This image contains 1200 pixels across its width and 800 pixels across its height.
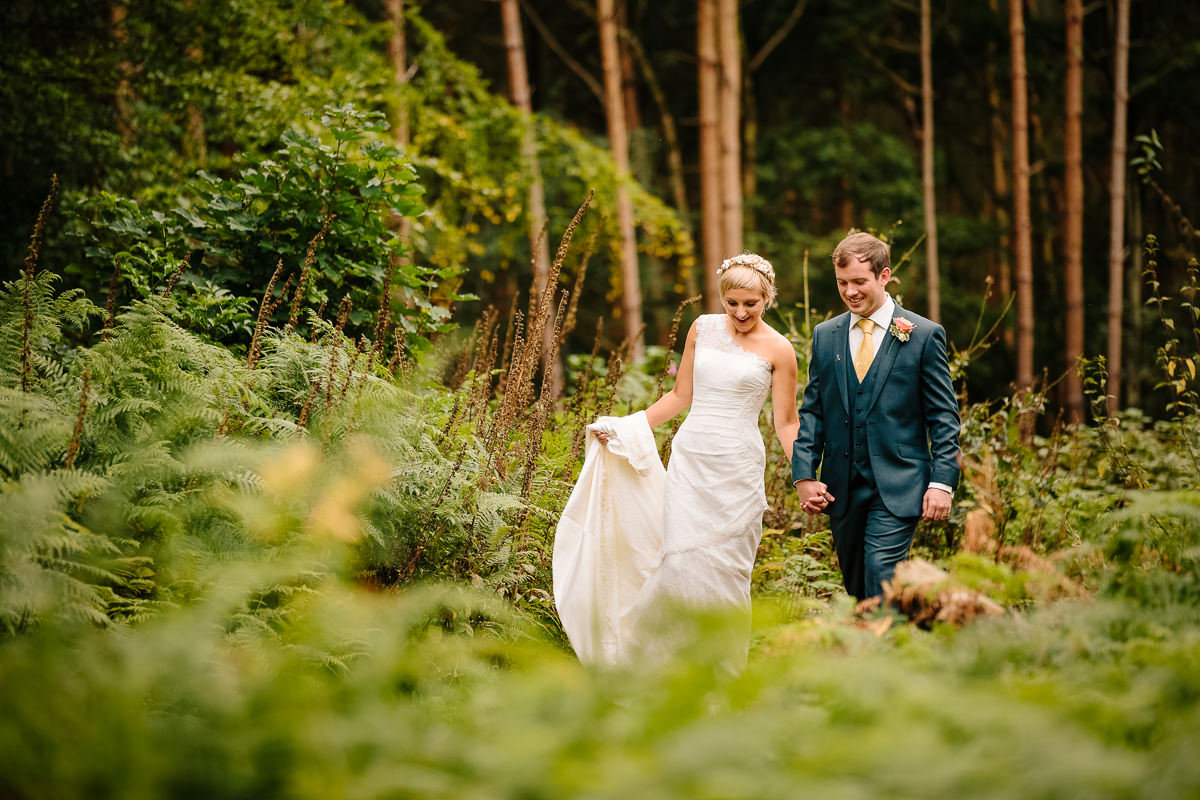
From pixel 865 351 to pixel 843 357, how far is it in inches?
4.1

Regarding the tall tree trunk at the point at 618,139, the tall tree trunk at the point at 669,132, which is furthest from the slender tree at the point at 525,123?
the tall tree trunk at the point at 669,132

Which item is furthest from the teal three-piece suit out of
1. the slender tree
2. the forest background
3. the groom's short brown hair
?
the slender tree

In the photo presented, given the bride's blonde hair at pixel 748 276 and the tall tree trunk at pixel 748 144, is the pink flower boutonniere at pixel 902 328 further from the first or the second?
the tall tree trunk at pixel 748 144

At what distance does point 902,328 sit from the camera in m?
3.91

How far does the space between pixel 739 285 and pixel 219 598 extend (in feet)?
9.69

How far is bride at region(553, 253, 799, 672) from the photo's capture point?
413cm

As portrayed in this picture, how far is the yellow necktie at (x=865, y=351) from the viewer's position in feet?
13.1

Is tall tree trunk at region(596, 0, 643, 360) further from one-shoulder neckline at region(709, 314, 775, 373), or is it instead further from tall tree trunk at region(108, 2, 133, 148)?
one-shoulder neckline at region(709, 314, 775, 373)

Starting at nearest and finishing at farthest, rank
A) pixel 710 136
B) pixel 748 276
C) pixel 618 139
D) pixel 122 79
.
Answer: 1. pixel 748 276
2. pixel 122 79
3. pixel 618 139
4. pixel 710 136

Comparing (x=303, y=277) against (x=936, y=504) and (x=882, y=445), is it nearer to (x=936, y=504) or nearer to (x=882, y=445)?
(x=882, y=445)

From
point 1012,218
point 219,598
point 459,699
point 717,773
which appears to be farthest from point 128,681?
point 1012,218

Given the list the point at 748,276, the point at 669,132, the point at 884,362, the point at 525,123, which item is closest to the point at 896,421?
the point at 884,362

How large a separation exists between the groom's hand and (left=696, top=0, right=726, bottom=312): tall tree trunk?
35.9 ft

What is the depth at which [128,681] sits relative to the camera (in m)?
1.54
